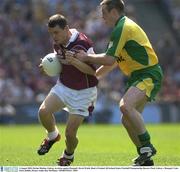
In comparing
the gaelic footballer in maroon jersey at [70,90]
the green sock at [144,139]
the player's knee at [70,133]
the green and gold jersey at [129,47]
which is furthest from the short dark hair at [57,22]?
the green sock at [144,139]

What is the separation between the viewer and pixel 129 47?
11.1 m

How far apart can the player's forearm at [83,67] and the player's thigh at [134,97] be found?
0.73 m

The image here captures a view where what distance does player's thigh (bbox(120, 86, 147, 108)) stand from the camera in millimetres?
10852

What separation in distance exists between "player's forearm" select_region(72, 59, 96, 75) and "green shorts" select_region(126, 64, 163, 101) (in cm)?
64

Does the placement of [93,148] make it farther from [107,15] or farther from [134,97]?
[107,15]

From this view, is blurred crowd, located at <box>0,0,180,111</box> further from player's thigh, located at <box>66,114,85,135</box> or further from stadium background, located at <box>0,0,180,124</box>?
player's thigh, located at <box>66,114,85,135</box>

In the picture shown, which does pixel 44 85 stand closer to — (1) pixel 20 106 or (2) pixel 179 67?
(1) pixel 20 106

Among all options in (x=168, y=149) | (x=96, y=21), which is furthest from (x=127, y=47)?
(x=96, y=21)

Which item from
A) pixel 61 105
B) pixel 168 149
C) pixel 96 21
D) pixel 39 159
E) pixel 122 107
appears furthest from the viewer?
pixel 96 21

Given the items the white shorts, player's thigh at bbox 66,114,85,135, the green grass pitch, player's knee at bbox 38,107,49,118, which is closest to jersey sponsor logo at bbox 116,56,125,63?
the white shorts

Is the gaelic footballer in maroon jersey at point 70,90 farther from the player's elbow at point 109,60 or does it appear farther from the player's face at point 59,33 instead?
the player's elbow at point 109,60

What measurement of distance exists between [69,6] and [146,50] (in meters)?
21.0

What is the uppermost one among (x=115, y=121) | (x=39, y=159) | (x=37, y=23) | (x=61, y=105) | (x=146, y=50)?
(x=146, y=50)

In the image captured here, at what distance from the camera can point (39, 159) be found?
42.0 feet
